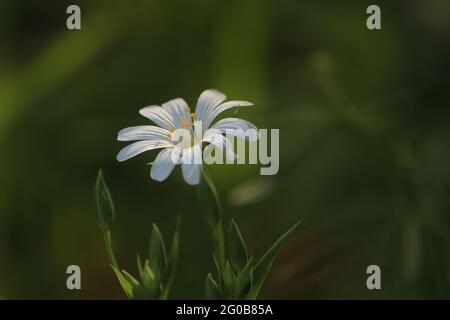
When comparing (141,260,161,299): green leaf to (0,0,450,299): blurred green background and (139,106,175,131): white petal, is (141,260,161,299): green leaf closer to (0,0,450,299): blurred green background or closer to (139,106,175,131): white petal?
(139,106,175,131): white petal

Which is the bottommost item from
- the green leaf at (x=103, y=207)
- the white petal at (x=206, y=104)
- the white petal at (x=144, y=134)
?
the green leaf at (x=103, y=207)

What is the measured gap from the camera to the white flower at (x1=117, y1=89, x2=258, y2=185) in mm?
668

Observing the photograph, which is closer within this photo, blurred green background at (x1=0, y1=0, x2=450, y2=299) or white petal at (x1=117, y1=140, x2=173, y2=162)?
white petal at (x1=117, y1=140, x2=173, y2=162)

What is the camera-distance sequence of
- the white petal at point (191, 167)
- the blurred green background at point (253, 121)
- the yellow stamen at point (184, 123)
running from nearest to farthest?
the white petal at point (191, 167)
the yellow stamen at point (184, 123)
the blurred green background at point (253, 121)

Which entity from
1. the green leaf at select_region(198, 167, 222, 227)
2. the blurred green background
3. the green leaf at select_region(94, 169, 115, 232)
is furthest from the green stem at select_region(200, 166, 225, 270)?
the blurred green background

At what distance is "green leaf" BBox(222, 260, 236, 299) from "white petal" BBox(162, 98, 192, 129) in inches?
6.3

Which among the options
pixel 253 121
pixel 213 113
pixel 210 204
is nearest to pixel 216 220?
pixel 210 204

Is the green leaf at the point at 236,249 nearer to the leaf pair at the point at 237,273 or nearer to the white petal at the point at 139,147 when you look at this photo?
the leaf pair at the point at 237,273

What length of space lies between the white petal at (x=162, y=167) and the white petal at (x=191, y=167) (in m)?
0.01

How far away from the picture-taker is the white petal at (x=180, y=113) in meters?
0.76

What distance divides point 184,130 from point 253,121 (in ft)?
1.55

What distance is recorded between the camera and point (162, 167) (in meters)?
0.67

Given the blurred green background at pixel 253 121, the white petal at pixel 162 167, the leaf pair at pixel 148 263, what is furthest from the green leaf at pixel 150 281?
the blurred green background at pixel 253 121
